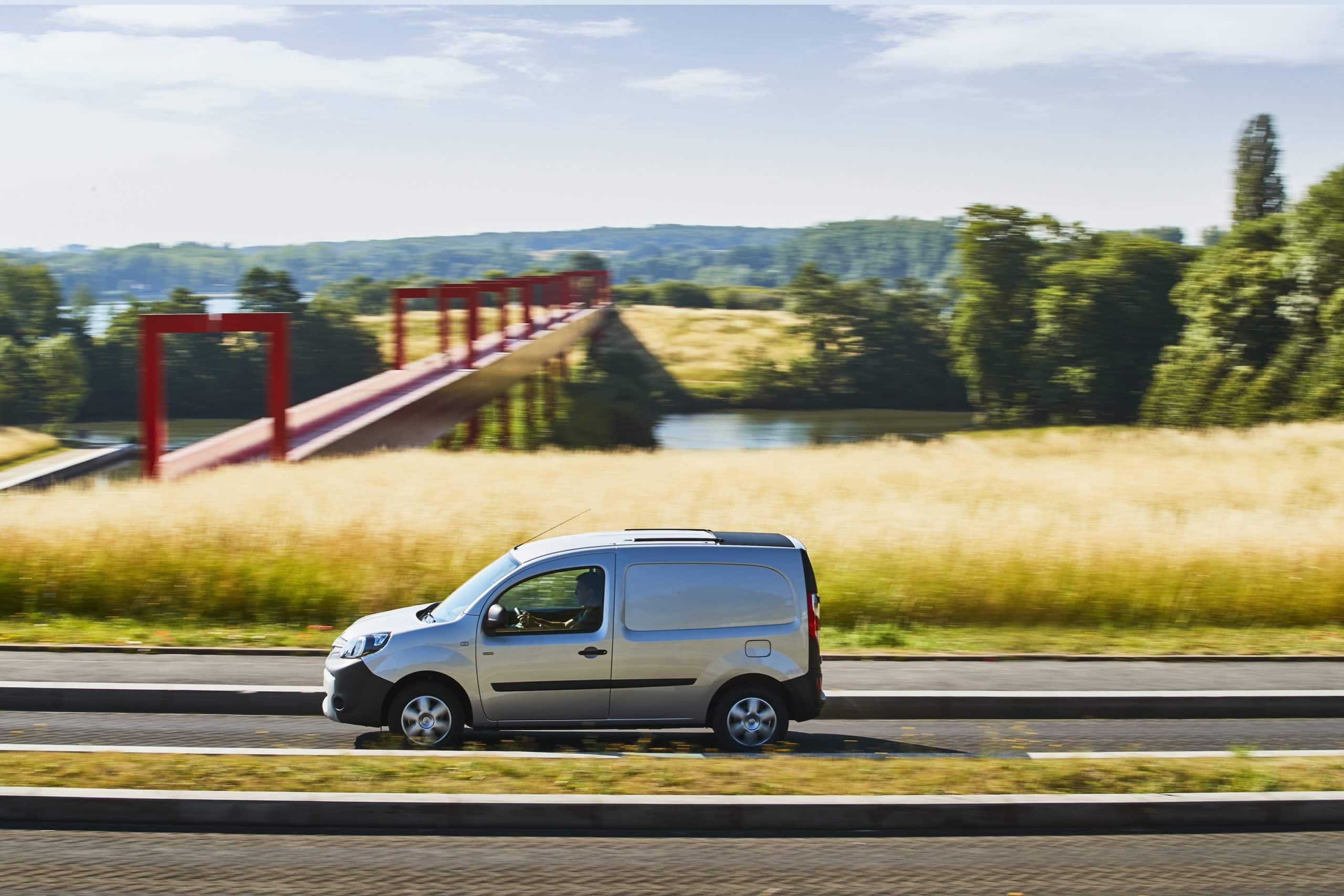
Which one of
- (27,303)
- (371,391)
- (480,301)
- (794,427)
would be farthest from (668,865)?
(27,303)

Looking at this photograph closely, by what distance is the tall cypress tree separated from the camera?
81438mm

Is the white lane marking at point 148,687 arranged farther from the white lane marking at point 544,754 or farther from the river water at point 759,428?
the river water at point 759,428

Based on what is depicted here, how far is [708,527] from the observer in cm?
1864

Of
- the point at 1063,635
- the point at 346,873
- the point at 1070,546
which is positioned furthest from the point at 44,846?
the point at 1070,546

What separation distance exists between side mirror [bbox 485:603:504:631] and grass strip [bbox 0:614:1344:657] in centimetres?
434

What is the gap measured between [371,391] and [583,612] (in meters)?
31.9

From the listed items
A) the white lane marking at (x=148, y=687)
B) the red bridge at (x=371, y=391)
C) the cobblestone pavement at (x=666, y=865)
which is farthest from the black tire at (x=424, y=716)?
the red bridge at (x=371, y=391)

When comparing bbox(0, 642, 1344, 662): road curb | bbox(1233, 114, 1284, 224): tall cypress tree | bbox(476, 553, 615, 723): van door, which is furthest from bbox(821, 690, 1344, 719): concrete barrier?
bbox(1233, 114, 1284, 224): tall cypress tree

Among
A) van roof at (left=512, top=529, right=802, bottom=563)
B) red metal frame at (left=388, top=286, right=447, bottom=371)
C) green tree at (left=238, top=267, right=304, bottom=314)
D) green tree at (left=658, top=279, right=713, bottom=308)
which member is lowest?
van roof at (left=512, top=529, right=802, bottom=563)

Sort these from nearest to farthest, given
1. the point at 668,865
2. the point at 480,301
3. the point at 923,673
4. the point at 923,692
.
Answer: the point at 668,865
the point at 923,692
the point at 923,673
the point at 480,301

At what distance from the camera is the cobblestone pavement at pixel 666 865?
6059mm

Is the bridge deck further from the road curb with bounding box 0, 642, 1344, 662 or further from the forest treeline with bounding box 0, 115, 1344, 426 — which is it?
the forest treeline with bounding box 0, 115, 1344, 426

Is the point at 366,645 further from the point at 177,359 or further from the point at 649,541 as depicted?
the point at 177,359

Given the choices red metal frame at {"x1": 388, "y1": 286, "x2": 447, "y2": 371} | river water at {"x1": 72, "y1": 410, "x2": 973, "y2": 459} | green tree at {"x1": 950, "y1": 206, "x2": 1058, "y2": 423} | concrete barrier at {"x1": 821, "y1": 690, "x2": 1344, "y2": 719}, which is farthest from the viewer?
green tree at {"x1": 950, "y1": 206, "x2": 1058, "y2": 423}
